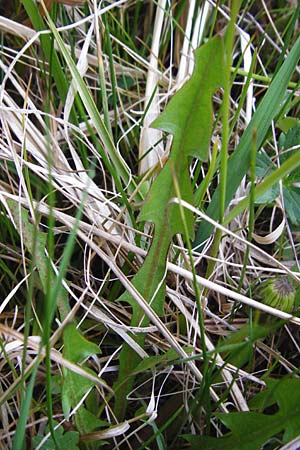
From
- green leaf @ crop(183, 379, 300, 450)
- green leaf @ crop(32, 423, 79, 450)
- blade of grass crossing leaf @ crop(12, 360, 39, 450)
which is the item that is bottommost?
green leaf @ crop(32, 423, 79, 450)

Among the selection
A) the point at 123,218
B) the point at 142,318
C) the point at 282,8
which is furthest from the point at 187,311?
the point at 282,8

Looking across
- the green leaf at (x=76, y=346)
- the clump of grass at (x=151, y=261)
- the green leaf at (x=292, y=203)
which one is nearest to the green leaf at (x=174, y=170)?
the clump of grass at (x=151, y=261)

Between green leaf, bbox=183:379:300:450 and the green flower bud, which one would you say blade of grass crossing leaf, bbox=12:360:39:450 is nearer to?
green leaf, bbox=183:379:300:450

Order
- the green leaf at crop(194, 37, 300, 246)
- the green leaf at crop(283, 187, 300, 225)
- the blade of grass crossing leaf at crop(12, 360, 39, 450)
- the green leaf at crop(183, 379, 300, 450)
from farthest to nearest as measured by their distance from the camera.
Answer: the green leaf at crop(283, 187, 300, 225), the green leaf at crop(194, 37, 300, 246), the green leaf at crop(183, 379, 300, 450), the blade of grass crossing leaf at crop(12, 360, 39, 450)

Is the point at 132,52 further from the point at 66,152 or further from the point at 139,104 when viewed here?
the point at 66,152

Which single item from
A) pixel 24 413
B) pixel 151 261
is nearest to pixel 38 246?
pixel 151 261

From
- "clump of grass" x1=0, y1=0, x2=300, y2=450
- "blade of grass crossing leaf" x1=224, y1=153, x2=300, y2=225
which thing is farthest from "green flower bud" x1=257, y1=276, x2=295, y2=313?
"blade of grass crossing leaf" x1=224, y1=153, x2=300, y2=225

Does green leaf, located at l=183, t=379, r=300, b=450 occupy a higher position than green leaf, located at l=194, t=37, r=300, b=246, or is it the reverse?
green leaf, located at l=194, t=37, r=300, b=246

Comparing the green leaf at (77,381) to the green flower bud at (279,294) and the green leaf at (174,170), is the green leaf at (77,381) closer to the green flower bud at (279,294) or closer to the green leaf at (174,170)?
the green leaf at (174,170)
